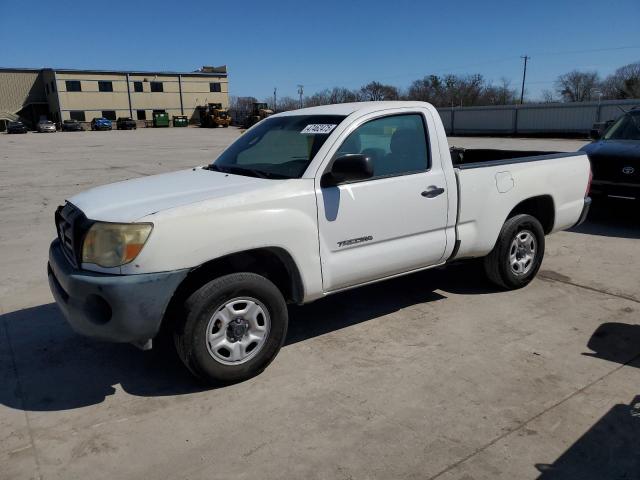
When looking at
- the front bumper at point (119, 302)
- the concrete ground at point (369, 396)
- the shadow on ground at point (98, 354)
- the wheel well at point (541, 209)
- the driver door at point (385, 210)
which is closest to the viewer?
the concrete ground at point (369, 396)

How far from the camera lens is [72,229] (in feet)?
11.2

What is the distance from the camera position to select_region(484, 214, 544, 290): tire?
16.3 feet

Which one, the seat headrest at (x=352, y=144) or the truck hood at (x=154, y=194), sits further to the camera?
the seat headrest at (x=352, y=144)

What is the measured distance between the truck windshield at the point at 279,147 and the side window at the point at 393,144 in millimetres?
222

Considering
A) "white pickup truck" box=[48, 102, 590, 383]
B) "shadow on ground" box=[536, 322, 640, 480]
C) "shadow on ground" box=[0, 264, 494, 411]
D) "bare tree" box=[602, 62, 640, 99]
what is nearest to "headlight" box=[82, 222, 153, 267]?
"white pickup truck" box=[48, 102, 590, 383]

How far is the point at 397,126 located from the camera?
14.3 ft

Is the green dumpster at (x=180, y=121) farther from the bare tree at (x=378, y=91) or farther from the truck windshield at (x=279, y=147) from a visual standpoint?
the truck windshield at (x=279, y=147)

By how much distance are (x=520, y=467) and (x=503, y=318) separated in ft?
6.64

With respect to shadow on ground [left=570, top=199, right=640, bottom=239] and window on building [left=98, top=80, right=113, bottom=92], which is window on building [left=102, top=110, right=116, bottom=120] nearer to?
window on building [left=98, top=80, right=113, bottom=92]

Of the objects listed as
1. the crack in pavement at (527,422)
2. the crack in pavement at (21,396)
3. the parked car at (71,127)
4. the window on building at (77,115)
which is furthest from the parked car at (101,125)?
the crack in pavement at (527,422)

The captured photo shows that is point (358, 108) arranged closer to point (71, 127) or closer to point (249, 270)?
point (249, 270)

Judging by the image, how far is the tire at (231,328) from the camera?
10.8 ft

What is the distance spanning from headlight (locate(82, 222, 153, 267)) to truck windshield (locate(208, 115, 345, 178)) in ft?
3.72

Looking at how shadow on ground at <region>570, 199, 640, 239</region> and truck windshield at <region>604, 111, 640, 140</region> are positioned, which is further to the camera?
truck windshield at <region>604, 111, 640, 140</region>
